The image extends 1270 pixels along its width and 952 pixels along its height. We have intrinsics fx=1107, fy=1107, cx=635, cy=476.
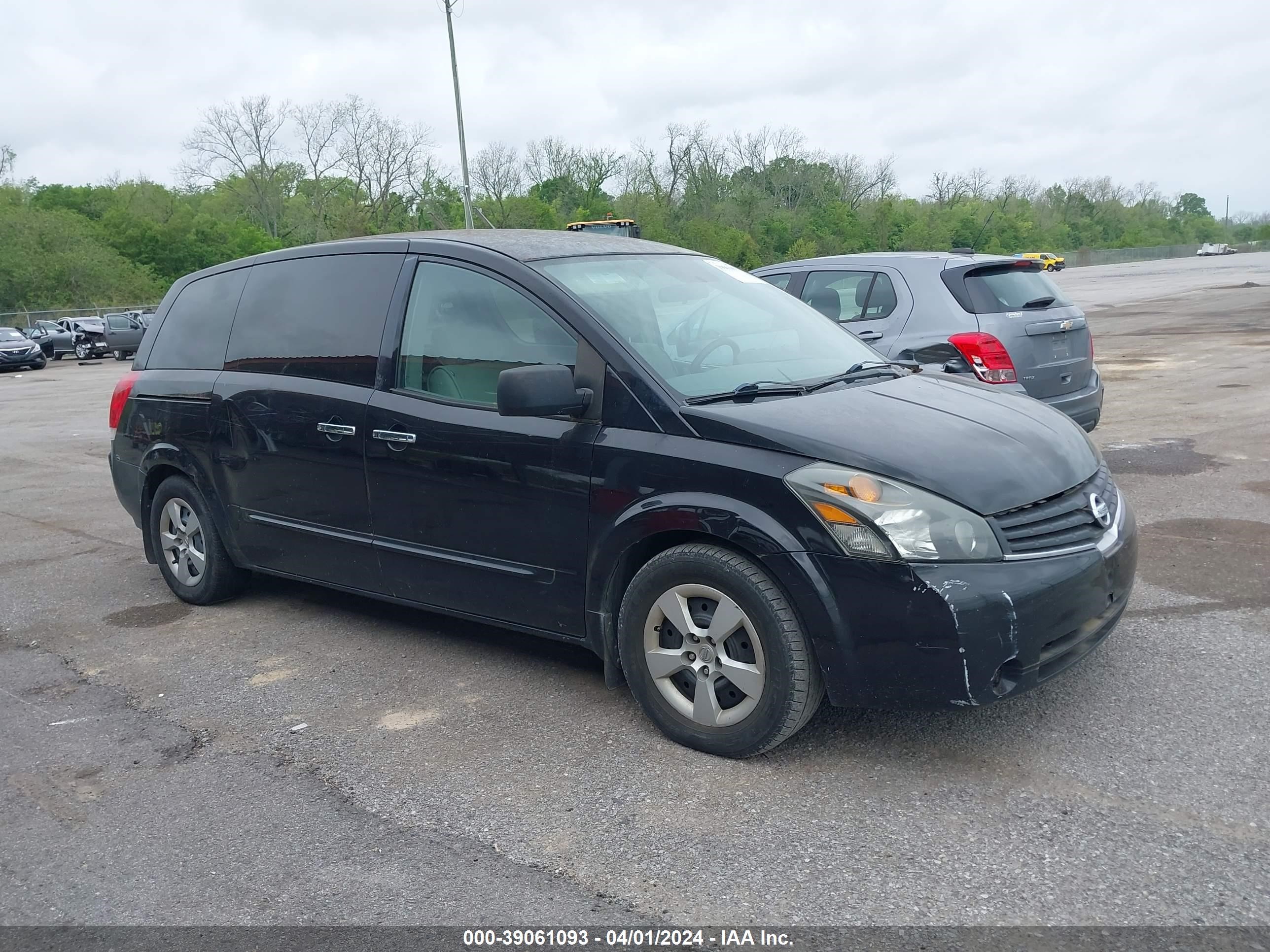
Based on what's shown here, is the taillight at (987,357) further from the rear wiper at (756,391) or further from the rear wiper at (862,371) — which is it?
the rear wiper at (756,391)

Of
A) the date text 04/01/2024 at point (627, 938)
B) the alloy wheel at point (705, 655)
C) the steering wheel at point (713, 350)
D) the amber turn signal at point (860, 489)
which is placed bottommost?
the date text 04/01/2024 at point (627, 938)

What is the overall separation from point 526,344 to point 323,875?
2.11 metres

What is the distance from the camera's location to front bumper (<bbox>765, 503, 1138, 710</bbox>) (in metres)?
3.40

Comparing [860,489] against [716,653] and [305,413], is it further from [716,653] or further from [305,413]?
[305,413]

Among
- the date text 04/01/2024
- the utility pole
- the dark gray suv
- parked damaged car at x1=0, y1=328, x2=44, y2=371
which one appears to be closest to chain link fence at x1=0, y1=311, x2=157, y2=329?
parked damaged car at x1=0, y1=328, x2=44, y2=371

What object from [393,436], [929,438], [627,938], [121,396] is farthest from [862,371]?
[121,396]

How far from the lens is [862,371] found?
4652 mm

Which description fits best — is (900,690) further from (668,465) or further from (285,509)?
(285,509)

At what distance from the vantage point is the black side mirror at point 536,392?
155 inches

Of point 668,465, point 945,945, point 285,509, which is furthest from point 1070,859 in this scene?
point 285,509

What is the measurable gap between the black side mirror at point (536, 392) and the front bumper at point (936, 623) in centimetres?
99

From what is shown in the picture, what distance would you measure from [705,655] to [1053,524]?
1249mm

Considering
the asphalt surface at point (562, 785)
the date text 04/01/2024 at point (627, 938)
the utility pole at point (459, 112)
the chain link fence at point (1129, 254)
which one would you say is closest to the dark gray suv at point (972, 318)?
the asphalt surface at point (562, 785)

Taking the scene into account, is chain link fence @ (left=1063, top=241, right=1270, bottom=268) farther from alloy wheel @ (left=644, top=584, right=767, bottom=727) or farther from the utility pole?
alloy wheel @ (left=644, top=584, right=767, bottom=727)
